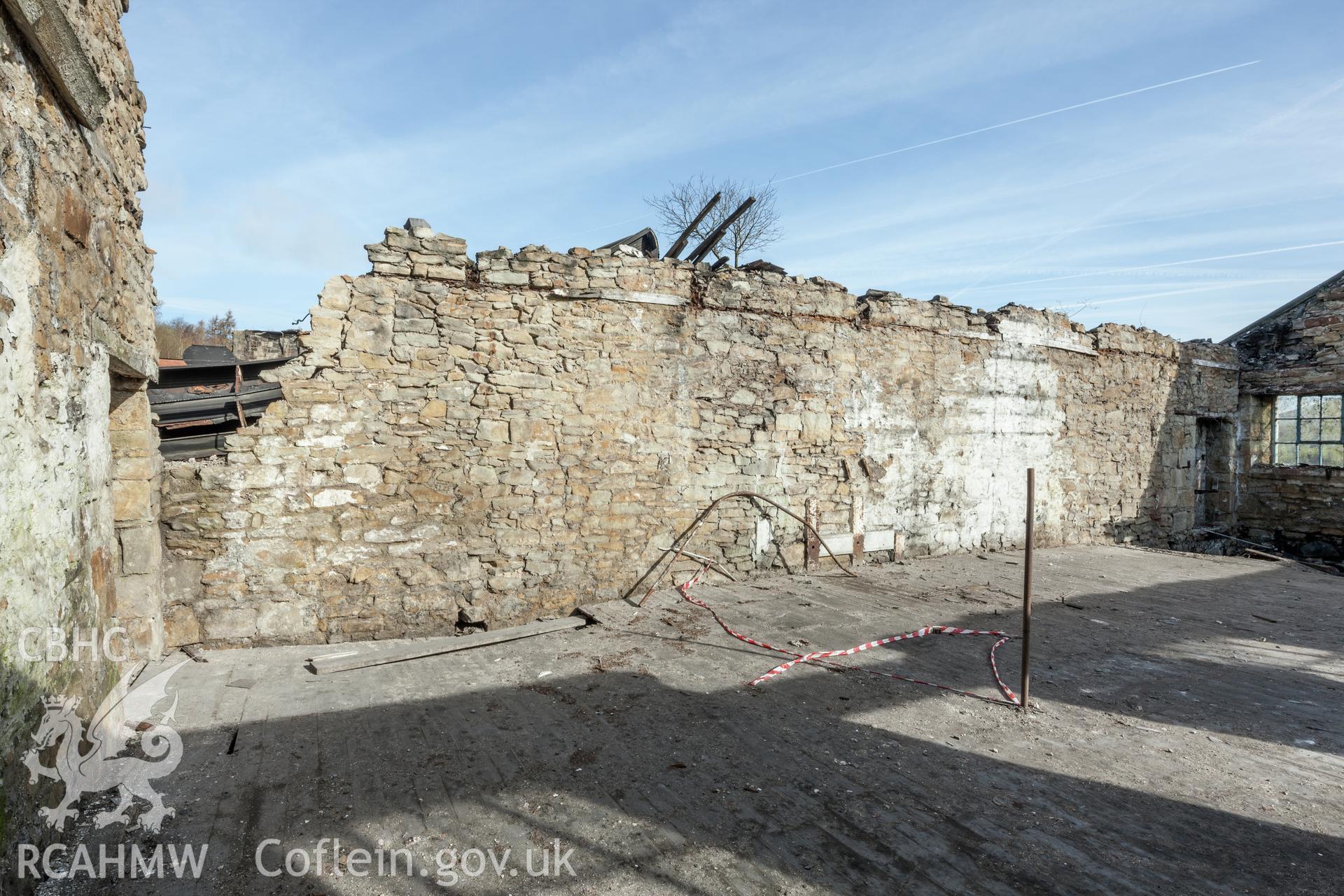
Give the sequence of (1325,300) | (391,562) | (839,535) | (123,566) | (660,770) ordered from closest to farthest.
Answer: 1. (660,770)
2. (123,566)
3. (391,562)
4. (839,535)
5. (1325,300)

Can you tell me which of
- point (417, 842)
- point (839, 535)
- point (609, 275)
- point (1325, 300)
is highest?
point (1325, 300)

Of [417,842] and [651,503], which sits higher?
[651,503]

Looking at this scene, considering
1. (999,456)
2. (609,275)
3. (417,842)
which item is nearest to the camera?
(417,842)

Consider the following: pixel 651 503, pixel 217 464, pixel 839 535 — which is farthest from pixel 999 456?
pixel 217 464

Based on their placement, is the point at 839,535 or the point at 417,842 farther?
the point at 839,535

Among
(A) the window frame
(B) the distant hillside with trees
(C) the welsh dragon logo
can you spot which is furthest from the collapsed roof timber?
(B) the distant hillside with trees

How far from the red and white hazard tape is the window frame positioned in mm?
10112

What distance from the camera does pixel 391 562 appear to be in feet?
18.2

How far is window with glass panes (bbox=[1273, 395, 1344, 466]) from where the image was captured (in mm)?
11398

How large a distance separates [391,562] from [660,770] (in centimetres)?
314

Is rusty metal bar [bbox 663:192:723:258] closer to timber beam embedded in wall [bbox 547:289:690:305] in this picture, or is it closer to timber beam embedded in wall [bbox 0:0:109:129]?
timber beam embedded in wall [bbox 547:289:690:305]

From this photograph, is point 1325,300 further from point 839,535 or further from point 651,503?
point 651,503

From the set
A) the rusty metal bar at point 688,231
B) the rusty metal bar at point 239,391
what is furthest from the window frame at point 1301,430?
the rusty metal bar at point 239,391

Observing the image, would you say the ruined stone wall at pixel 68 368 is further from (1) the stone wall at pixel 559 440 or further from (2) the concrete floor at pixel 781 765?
A: (2) the concrete floor at pixel 781 765
